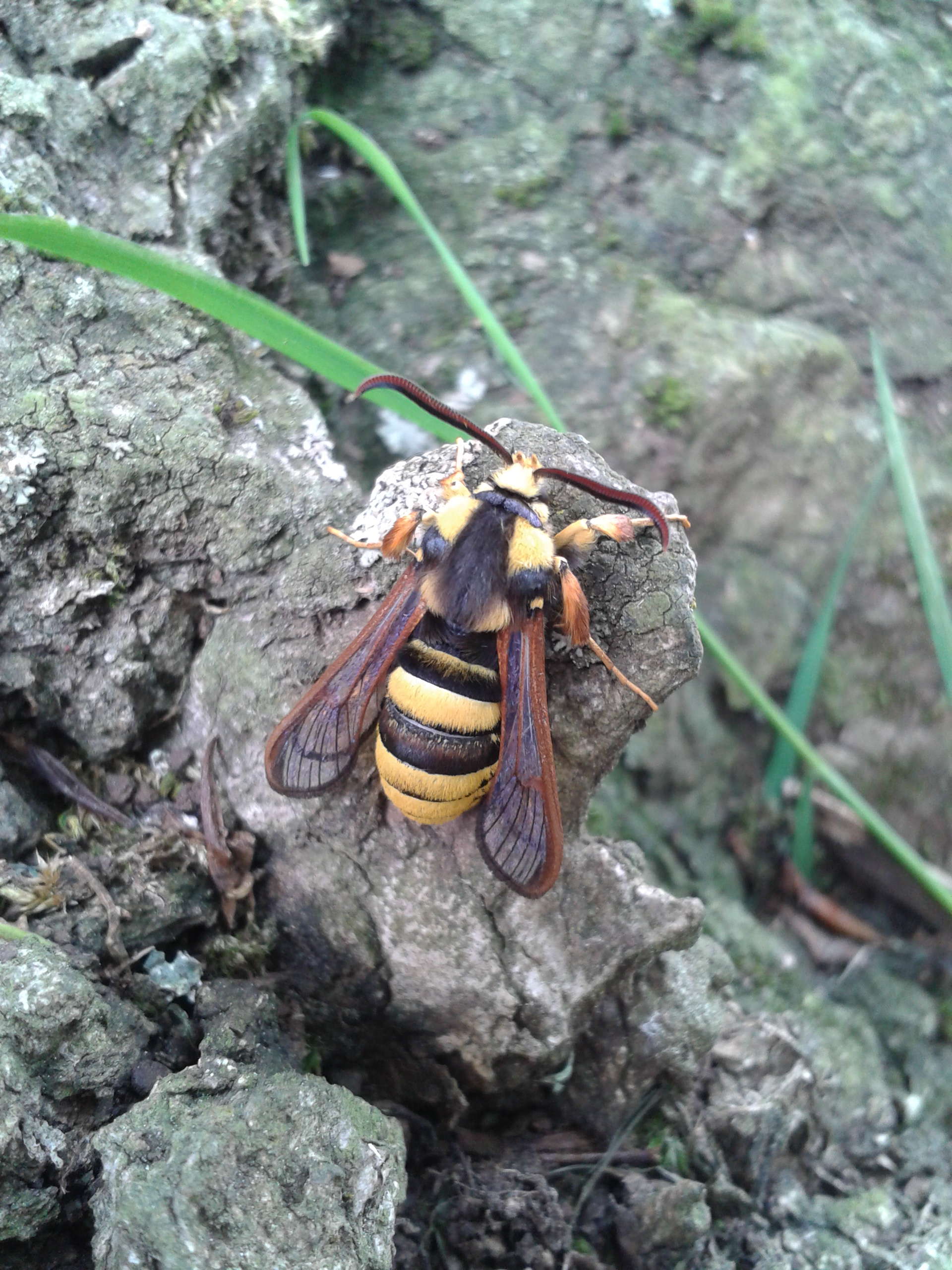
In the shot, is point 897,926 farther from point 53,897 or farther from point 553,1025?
point 53,897

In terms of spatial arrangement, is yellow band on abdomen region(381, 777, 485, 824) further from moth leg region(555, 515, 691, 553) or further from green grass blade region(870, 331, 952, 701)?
green grass blade region(870, 331, 952, 701)

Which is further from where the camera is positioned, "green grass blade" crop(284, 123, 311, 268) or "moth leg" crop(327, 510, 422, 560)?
"green grass blade" crop(284, 123, 311, 268)

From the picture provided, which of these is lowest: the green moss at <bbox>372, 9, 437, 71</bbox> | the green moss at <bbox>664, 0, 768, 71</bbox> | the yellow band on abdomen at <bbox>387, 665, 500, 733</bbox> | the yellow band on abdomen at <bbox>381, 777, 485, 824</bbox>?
the yellow band on abdomen at <bbox>381, 777, 485, 824</bbox>

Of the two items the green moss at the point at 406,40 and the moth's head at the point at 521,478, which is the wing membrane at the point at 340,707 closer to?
the moth's head at the point at 521,478

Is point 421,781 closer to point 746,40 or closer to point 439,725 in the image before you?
point 439,725

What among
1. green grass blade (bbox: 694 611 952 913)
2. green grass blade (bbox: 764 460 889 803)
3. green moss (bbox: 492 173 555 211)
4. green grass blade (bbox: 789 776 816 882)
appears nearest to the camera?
green grass blade (bbox: 694 611 952 913)

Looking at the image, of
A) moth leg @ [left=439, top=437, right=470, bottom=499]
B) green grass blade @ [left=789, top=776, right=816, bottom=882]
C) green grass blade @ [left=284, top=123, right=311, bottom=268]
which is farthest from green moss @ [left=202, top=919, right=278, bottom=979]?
green grass blade @ [left=789, top=776, right=816, bottom=882]

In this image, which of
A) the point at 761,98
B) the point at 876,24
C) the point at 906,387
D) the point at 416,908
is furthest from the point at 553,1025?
the point at 876,24

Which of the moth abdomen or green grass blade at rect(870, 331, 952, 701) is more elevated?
green grass blade at rect(870, 331, 952, 701)
